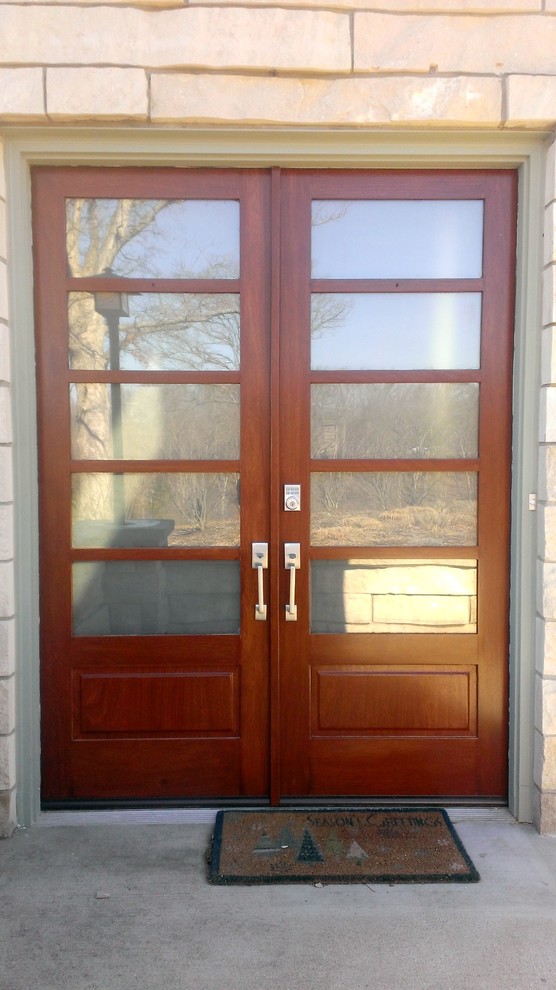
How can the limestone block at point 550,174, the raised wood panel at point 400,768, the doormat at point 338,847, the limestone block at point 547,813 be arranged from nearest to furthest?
1. the doormat at point 338,847
2. the limestone block at point 550,174
3. the limestone block at point 547,813
4. the raised wood panel at point 400,768

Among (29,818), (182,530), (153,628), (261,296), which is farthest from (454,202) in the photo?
(29,818)

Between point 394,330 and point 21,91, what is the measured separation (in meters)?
1.90

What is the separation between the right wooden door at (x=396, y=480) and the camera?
3.07 metres

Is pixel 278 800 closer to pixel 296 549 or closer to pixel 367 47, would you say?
pixel 296 549

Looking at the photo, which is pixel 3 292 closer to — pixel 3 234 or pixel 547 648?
pixel 3 234

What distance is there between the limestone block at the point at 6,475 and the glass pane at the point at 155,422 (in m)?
0.30

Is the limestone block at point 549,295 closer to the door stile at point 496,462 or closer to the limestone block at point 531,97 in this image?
the door stile at point 496,462

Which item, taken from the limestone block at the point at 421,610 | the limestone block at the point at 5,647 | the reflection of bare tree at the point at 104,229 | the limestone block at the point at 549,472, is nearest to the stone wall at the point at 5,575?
the limestone block at the point at 5,647

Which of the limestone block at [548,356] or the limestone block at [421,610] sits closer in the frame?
the limestone block at [548,356]

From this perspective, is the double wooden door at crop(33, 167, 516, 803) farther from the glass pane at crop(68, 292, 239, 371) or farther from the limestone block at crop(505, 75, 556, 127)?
the limestone block at crop(505, 75, 556, 127)

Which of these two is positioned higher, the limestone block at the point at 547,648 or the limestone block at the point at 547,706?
the limestone block at the point at 547,648

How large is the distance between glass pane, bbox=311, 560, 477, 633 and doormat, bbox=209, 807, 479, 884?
2.81 feet

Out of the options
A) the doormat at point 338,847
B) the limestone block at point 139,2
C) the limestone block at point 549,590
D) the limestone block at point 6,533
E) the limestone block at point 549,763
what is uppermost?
the limestone block at point 139,2

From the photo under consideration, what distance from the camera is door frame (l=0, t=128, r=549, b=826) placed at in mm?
2908
